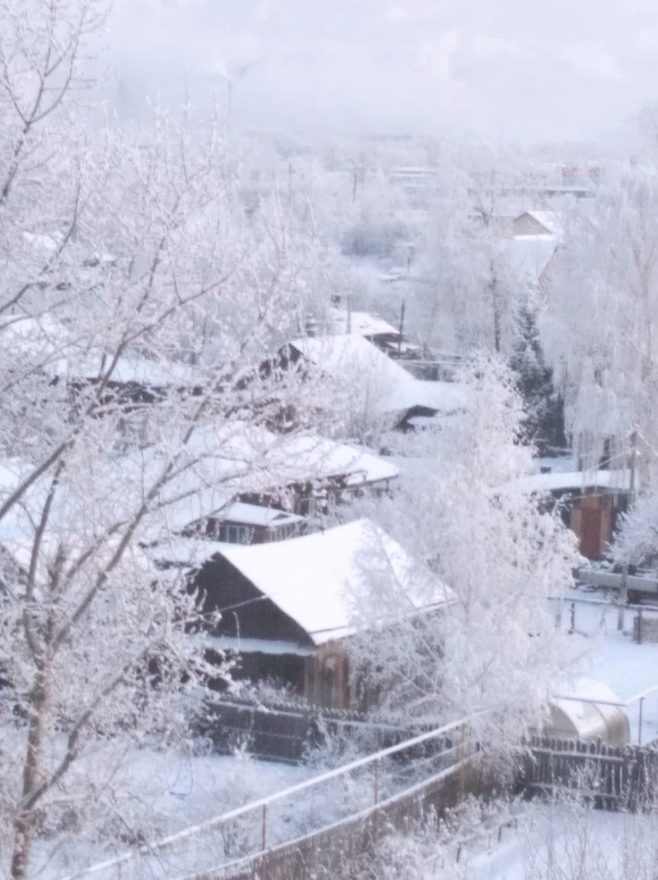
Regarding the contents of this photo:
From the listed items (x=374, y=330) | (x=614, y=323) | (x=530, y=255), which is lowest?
(x=614, y=323)

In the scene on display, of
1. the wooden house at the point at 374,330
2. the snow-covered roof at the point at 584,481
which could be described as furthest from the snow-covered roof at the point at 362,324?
the snow-covered roof at the point at 584,481

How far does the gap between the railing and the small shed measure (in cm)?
98

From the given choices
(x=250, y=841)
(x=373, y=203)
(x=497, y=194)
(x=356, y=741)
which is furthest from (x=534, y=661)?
(x=373, y=203)

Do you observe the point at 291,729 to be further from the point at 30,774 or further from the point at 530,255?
the point at 530,255

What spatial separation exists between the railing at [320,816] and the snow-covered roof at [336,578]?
1.12 metres

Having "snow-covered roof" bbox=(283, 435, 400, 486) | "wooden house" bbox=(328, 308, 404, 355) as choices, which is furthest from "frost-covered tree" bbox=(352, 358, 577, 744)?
"wooden house" bbox=(328, 308, 404, 355)

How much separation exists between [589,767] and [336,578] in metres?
3.00

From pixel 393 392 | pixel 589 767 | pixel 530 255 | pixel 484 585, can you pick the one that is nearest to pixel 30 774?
pixel 589 767

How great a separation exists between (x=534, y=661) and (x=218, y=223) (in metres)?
6.77

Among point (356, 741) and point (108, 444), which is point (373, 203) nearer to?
point (356, 741)

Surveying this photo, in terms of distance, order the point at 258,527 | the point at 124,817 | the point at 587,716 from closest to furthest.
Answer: the point at 124,817 → the point at 587,716 → the point at 258,527

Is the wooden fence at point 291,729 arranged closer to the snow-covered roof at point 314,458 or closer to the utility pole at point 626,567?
the utility pole at point 626,567

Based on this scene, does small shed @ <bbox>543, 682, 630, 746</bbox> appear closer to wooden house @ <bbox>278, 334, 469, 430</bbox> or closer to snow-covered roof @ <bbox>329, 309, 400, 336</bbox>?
wooden house @ <bbox>278, 334, 469, 430</bbox>

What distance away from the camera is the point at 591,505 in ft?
58.7
